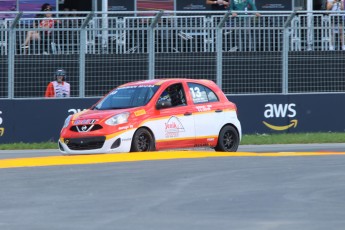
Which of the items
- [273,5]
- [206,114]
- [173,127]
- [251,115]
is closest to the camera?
[173,127]

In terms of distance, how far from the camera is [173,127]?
63.8 ft

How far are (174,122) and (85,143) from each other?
157 cm

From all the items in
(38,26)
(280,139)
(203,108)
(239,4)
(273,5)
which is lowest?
(280,139)

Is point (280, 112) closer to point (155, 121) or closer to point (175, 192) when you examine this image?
point (155, 121)

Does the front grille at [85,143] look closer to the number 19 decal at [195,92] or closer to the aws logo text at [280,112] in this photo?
the number 19 decal at [195,92]

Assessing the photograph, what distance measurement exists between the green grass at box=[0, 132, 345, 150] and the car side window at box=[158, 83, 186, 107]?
4826 millimetres

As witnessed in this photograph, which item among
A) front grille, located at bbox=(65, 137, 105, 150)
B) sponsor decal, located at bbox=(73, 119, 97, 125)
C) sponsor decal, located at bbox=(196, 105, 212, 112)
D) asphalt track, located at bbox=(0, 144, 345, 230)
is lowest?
asphalt track, located at bbox=(0, 144, 345, 230)

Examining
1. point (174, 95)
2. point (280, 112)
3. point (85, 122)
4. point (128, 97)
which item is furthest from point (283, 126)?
point (85, 122)

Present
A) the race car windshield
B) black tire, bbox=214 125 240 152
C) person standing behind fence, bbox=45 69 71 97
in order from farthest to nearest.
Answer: person standing behind fence, bbox=45 69 71 97
black tire, bbox=214 125 240 152
the race car windshield

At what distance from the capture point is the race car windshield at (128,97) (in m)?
19.6

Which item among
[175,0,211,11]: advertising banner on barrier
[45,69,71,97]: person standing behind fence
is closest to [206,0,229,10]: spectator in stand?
[175,0,211,11]: advertising banner on barrier

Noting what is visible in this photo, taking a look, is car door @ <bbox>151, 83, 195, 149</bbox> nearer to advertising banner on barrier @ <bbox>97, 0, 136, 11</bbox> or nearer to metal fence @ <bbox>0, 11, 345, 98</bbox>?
metal fence @ <bbox>0, 11, 345, 98</bbox>

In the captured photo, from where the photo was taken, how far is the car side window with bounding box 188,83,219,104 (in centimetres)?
2016

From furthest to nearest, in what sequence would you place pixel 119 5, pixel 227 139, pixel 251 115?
pixel 119 5 → pixel 251 115 → pixel 227 139
